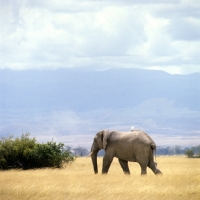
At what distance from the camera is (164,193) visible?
74.3 ft

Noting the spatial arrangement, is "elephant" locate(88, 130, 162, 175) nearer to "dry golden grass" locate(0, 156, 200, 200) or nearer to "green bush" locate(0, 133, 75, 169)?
"dry golden grass" locate(0, 156, 200, 200)

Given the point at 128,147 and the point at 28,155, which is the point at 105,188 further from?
the point at 28,155

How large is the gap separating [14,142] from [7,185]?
15.1 metres

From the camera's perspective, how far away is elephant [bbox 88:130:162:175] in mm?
30734

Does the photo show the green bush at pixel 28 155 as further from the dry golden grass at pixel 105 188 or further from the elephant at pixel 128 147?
the dry golden grass at pixel 105 188

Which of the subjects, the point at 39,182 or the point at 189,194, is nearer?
the point at 189,194

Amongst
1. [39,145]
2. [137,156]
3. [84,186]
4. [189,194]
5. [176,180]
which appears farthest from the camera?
[39,145]

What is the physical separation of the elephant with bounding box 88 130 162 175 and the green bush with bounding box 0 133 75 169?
6.92 metres

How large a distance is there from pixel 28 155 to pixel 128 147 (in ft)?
30.0

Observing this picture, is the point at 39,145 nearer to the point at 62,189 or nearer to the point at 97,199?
the point at 62,189

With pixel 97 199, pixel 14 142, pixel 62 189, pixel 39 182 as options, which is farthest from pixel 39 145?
pixel 97 199

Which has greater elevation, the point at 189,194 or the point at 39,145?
the point at 39,145

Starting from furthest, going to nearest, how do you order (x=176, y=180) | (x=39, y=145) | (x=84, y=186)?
(x=39, y=145), (x=176, y=180), (x=84, y=186)

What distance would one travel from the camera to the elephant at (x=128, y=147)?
30734 millimetres
